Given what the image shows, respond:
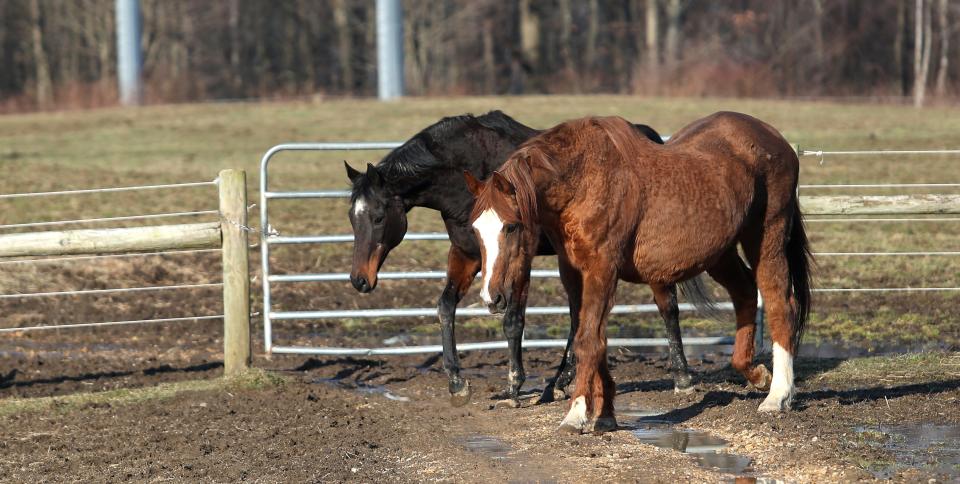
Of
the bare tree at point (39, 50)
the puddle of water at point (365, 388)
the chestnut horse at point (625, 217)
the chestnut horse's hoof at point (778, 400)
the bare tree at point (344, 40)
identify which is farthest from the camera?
the bare tree at point (344, 40)

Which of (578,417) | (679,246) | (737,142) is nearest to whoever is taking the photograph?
(578,417)

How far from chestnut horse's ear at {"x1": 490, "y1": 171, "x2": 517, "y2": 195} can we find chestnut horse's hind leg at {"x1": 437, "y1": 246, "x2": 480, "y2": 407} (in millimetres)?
1654

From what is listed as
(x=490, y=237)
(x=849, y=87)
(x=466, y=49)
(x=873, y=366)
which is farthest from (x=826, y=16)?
(x=490, y=237)

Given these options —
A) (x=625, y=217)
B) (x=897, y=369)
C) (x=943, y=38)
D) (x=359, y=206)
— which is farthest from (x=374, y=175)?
(x=943, y=38)

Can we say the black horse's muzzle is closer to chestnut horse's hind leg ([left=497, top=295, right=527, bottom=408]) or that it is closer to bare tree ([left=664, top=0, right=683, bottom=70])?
chestnut horse's hind leg ([left=497, top=295, right=527, bottom=408])

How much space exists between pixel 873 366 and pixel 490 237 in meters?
3.54

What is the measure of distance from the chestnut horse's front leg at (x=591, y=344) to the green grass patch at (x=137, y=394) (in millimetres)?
2473

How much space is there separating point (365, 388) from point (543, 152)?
2749mm

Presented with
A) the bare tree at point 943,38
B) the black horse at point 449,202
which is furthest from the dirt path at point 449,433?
the bare tree at point 943,38

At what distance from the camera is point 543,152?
586 cm

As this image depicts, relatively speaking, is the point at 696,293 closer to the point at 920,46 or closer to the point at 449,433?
the point at 449,433

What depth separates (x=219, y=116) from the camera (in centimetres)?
2727

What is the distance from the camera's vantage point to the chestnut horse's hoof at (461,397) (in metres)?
7.15

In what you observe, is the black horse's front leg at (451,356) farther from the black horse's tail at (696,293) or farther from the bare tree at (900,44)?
the bare tree at (900,44)
